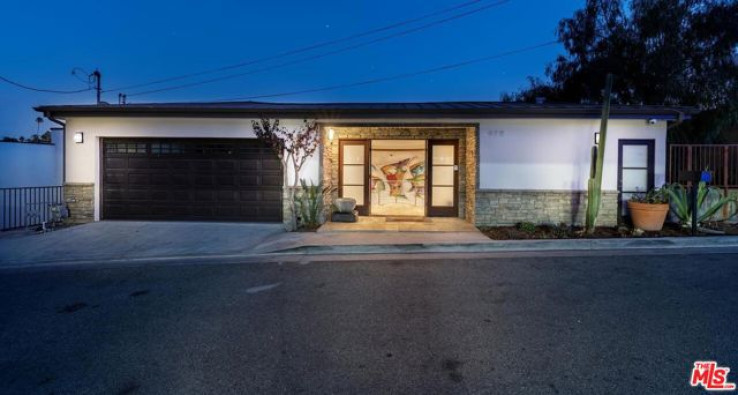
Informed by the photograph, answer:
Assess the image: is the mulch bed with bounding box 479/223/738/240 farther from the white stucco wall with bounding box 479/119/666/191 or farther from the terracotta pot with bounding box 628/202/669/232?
the white stucco wall with bounding box 479/119/666/191

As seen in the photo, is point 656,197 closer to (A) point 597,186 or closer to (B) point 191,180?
(A) point 597,186

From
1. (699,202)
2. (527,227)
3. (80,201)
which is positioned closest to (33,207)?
(80,201)

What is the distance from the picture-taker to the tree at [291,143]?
9086 millimetres

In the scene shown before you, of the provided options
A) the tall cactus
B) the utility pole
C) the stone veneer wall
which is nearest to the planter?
the stone veneer wall

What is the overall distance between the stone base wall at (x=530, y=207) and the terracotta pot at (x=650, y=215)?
2.39 ft

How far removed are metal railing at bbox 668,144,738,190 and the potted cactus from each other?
144cm

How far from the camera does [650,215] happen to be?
328 inches

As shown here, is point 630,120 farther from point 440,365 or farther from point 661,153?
point 440,365

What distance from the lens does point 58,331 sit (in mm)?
3486

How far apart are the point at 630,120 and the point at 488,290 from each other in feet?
23.6

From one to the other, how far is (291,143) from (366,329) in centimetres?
659
